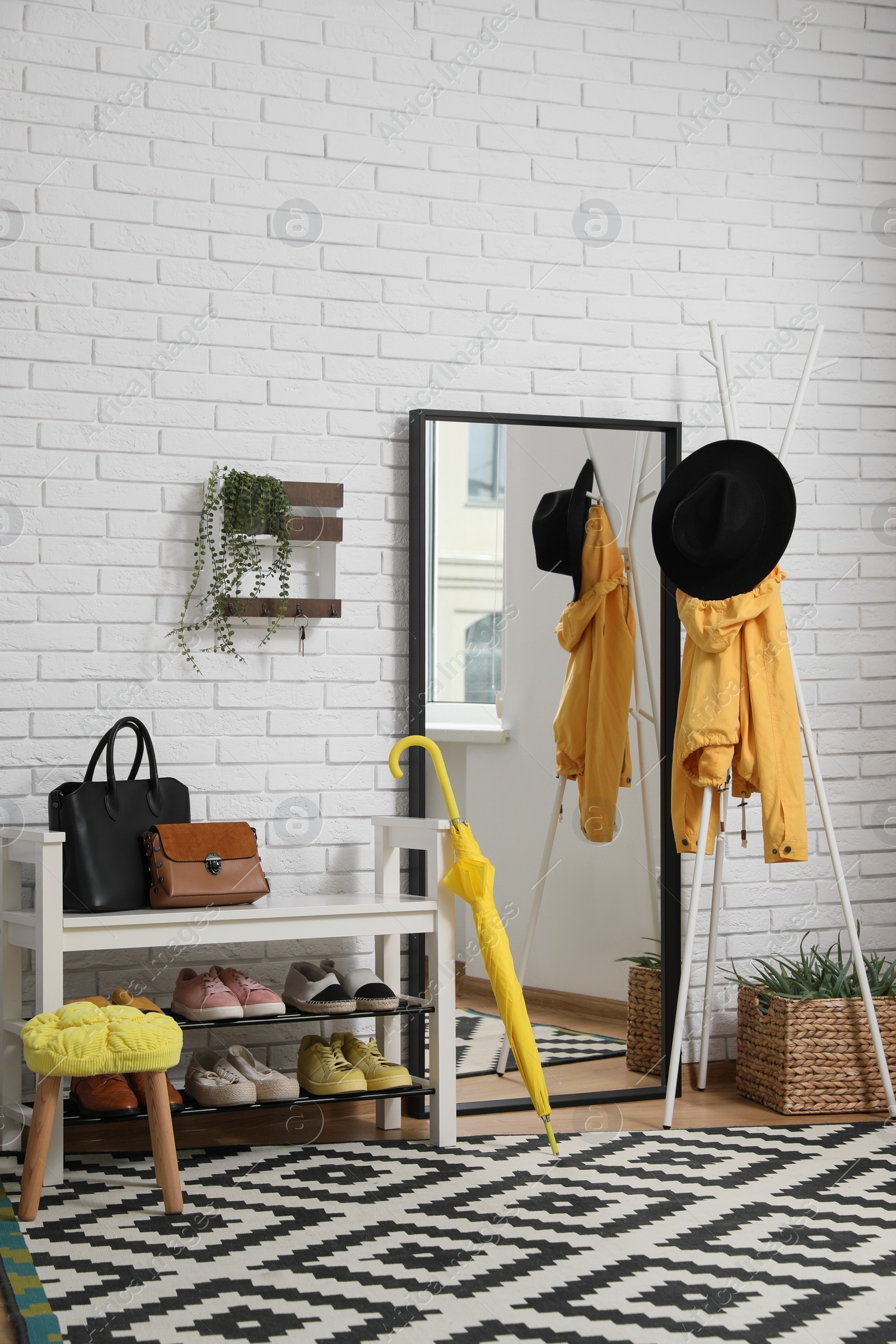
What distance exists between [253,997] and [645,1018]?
1087 mm

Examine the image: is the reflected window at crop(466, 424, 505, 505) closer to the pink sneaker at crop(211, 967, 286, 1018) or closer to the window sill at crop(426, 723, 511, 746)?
the window sill at crop(426, 723, 511, 746)

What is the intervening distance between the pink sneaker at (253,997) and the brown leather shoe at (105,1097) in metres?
0.26

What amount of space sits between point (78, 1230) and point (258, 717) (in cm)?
115

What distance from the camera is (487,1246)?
82.6 inches

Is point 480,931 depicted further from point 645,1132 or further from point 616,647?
point 616,647

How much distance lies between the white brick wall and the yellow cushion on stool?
0.53 m

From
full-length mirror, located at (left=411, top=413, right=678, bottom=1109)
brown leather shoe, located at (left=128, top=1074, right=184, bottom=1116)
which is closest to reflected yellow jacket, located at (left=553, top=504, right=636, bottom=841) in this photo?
full-length mirror, located at (left=411, top=413, right=678, bottom=1109)

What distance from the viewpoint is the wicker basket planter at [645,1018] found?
10.6ft

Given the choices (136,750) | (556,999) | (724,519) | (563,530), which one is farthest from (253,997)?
(724,519)

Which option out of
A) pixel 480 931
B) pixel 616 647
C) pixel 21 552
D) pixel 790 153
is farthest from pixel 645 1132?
pixel 790 153

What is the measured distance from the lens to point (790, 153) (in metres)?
3.41

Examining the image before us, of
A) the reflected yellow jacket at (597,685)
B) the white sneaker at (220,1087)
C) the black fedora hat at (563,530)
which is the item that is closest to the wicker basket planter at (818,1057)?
the reflected yellow jacket at (597,685)

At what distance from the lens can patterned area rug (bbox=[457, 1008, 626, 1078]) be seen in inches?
120

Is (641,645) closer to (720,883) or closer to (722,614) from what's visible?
(722,614)
